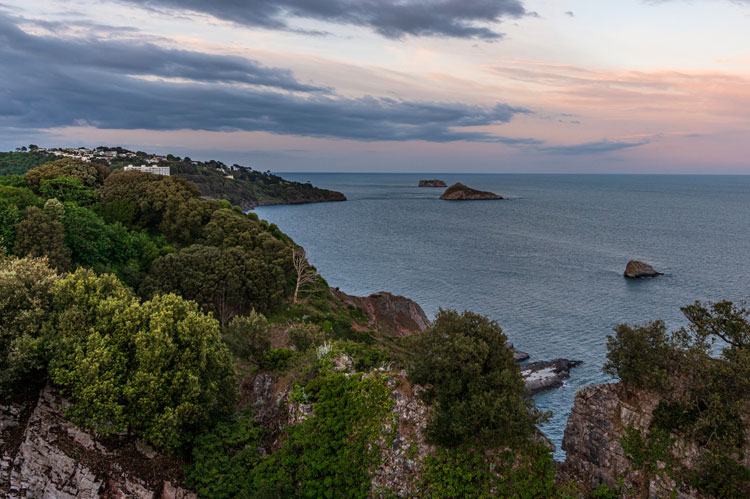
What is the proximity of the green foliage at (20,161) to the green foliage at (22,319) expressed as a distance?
487 ft

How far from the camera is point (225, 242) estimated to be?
2116 inches

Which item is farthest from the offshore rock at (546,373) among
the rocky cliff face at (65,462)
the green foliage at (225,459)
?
the rocky cliff face at (65,462)

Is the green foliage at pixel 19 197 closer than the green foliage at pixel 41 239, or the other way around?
the green foliage at pixel 41 239

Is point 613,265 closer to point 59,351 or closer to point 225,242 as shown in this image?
point 225,242

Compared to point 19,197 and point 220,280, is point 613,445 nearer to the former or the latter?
point 220,280

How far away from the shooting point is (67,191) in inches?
2314

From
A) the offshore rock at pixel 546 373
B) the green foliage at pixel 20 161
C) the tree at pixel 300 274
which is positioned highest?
the green foliage at pixel 20 161

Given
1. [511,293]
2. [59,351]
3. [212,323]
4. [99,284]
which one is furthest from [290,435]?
[511,293]

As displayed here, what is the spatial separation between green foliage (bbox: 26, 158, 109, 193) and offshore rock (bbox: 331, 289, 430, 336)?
1614 inches

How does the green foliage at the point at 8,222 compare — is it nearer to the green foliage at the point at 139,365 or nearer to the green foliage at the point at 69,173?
the green foliage at the point at 139,365

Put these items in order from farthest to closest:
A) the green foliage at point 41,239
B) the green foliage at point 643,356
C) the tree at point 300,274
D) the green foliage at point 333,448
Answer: the tree at point 300,274, the green foliage at point 41,239, the green foliage at point 643,356, the green foliage at point 333,448

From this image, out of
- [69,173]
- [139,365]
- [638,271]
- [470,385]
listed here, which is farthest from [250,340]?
[638,271]

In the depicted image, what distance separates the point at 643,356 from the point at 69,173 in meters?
73.4

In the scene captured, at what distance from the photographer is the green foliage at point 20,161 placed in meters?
139
